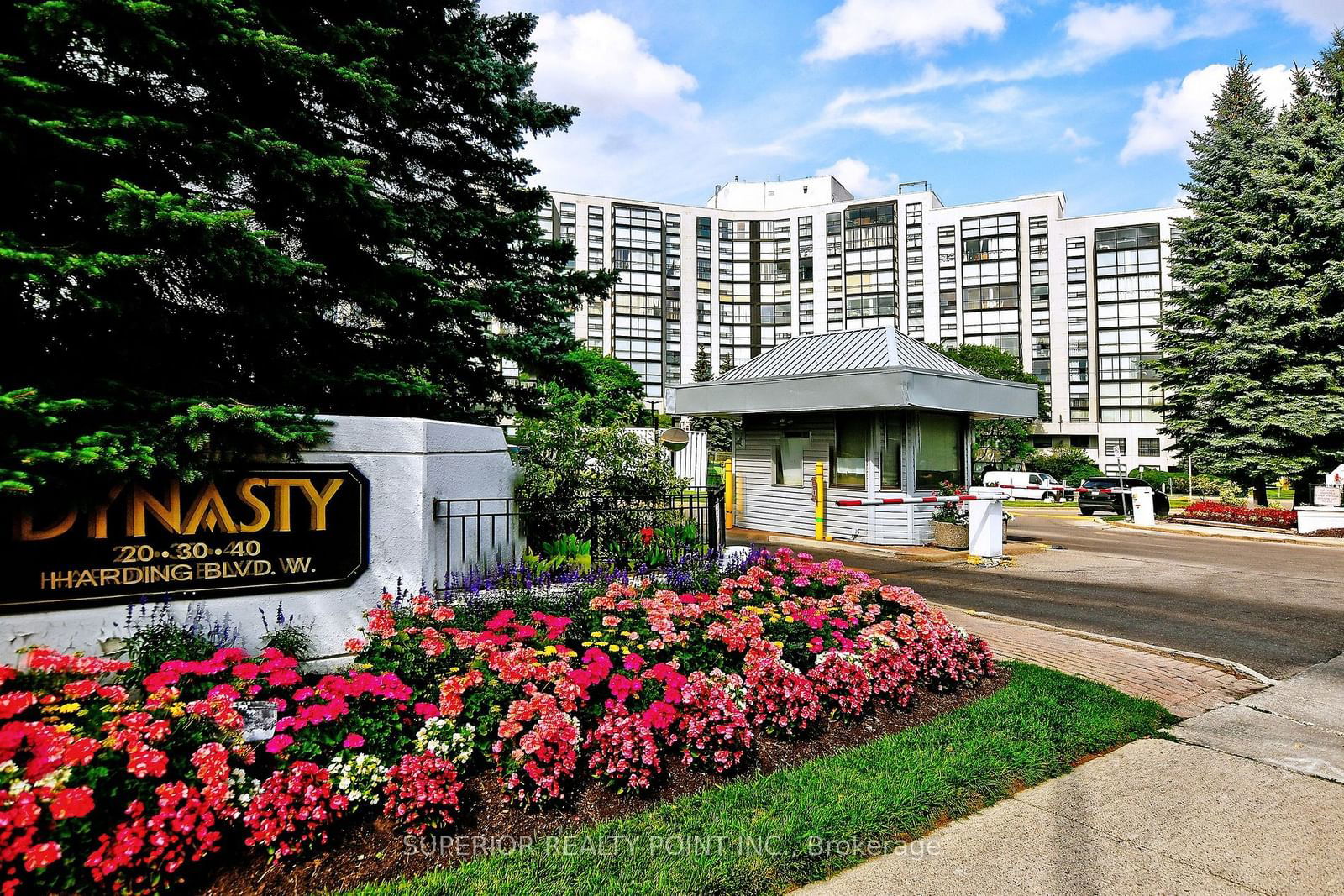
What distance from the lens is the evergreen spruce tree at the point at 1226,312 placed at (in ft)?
88.1

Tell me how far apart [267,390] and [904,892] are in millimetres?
5709

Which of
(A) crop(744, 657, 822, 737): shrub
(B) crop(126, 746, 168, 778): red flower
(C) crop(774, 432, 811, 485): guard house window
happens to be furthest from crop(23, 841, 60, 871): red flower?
(C) crop(774, 432, 811, 485): guard house window

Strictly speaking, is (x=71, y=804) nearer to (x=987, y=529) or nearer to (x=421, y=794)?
(x=421, y=794)

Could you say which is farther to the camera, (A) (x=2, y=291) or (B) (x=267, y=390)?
(B) (x=267, y=390)

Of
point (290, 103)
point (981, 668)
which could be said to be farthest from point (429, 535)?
point (981, 668)

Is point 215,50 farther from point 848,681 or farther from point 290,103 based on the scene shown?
point 848,681

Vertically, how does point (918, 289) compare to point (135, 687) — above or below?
above

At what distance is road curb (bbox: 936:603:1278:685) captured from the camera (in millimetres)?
7508

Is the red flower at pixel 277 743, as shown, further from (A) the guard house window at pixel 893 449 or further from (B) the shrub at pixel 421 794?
(A) the guard house window at pixel 893 449

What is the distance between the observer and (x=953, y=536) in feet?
55.7

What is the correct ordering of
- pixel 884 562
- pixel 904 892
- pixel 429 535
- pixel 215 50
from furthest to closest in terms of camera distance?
pixel 884 562 < pixel 429 535 < pixel 215 50 < pixel 904 892

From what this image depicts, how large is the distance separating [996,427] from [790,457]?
39921mm

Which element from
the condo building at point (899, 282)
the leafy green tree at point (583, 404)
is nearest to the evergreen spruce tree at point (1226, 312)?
the leafy green tree at point (583, 404)

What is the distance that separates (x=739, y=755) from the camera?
4.66 metres
